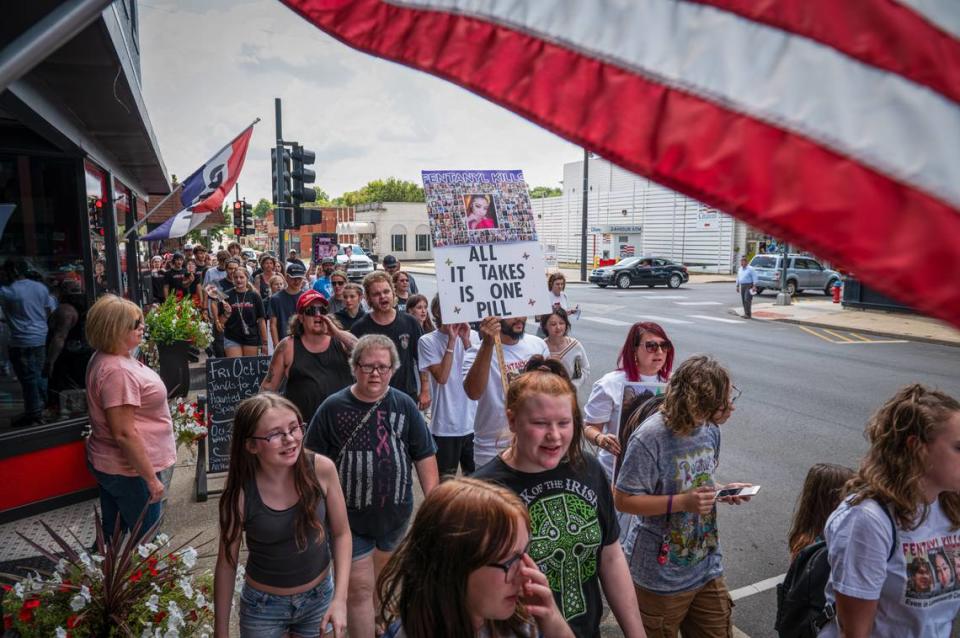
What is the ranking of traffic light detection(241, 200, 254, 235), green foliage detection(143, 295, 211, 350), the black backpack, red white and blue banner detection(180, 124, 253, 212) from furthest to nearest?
traffic light detection(241, 200, 254, 235), red white and blue banner detection(180, 124, 253, 212), green foliage detection(143, 295, 211, 350), the black backpack

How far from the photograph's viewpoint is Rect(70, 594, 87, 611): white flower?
282cm

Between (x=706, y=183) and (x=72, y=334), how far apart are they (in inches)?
304

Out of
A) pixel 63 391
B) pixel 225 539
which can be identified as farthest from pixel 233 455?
pixel 63 391

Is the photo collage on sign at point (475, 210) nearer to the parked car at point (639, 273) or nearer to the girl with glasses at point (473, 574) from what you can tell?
the girl with glasses at point (473, 574)

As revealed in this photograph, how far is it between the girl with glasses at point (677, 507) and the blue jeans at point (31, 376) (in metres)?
6.04

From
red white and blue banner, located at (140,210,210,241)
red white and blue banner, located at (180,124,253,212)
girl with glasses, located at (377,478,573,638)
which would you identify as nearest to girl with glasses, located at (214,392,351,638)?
girl with glasses, located at (377,478,573,638)

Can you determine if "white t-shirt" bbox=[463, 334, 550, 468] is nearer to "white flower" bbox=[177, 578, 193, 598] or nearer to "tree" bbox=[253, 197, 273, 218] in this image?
"white flower" bbox=[177, 578, 193, 598]

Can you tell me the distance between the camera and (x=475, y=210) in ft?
15.5

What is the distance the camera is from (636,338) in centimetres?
435

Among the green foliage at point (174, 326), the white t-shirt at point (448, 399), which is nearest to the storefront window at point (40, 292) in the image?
the green foliage at point (174, 326)

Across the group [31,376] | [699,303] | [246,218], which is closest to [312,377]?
[31,376]

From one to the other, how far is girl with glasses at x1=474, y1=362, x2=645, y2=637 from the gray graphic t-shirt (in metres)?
0.61

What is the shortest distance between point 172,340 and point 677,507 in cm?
843

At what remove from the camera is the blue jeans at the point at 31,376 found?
6.52 m
